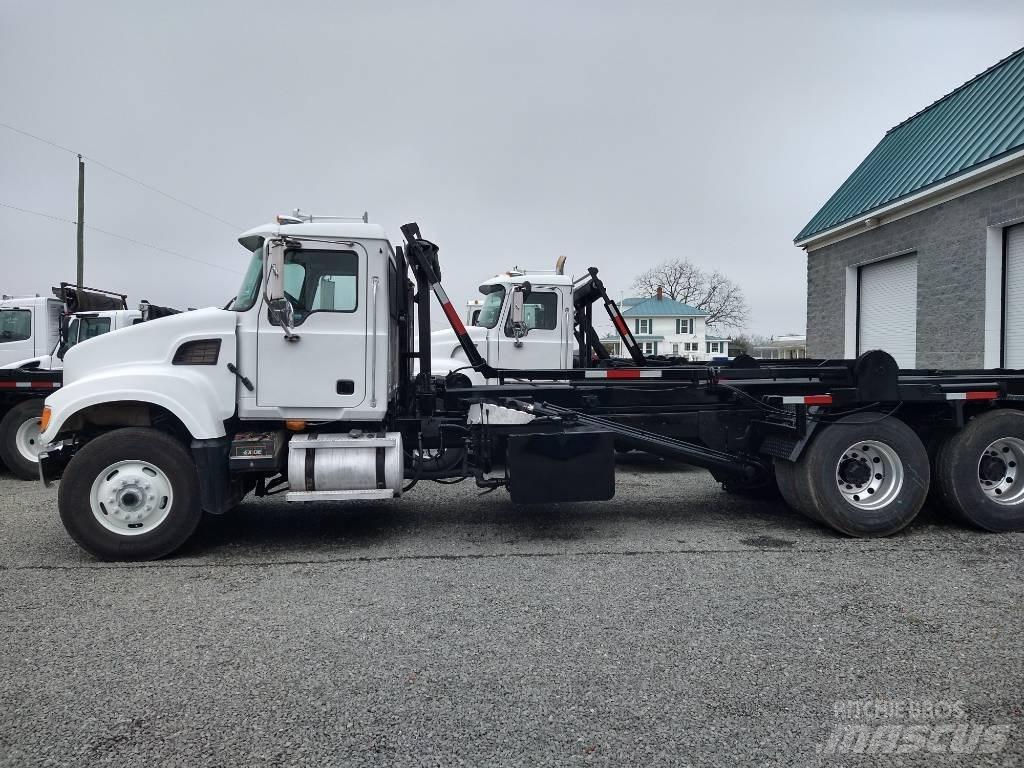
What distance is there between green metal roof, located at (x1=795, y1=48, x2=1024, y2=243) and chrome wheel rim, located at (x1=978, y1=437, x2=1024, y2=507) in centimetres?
768

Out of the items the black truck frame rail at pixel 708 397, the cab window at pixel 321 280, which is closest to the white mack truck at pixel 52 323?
the cab window at pixel 321 280

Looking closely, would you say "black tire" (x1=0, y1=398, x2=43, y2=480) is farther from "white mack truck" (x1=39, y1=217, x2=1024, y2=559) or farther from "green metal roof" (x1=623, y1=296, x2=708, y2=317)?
"green metal roof" (x1=623, y1=296, x2=708, y2=317)

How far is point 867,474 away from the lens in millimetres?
6102

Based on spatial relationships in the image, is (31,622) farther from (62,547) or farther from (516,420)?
(516,420)

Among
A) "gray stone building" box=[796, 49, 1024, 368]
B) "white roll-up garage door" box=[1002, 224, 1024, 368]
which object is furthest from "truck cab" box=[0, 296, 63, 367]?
"white roll-up garage door" box=[1002, 224, 1024, 368]

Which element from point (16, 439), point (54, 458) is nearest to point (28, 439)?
point (16, 439)

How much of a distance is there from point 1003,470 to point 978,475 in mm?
353

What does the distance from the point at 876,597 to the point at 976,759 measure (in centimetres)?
187

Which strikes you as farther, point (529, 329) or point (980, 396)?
point (529, 329)

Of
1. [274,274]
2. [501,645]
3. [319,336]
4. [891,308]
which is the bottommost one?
[501,645]

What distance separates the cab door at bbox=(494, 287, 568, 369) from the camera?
A: 383 inches

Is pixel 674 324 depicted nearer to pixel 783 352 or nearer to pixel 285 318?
pixel 783 352

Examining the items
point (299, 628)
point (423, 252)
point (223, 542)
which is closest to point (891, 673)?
point (299, 628)

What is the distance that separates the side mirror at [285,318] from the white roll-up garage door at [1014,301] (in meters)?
12.4
